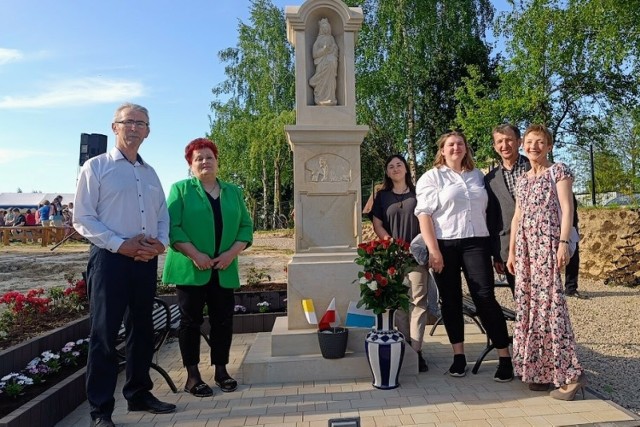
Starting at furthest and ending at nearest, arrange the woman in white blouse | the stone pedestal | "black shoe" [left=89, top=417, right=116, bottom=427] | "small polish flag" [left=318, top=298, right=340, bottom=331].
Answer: the stone pedestal < "small polish flag" [left=318, top=298, right=340, bottom=331] < the woman in white blouse < "black shoe" [left=89, top=417, right=116, bottom=427]

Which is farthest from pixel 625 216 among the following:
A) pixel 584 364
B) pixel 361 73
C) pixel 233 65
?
pixel 233 65

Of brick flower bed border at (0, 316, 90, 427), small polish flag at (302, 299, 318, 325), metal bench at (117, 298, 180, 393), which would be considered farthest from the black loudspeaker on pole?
small polish flag at (302, 299, 318, 325)

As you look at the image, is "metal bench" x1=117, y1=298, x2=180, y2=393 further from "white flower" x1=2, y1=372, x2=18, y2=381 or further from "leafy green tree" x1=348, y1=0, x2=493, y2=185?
"leafy green tree" x1=348, y1=0, x2=493, y2=185

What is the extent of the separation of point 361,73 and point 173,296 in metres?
15.9

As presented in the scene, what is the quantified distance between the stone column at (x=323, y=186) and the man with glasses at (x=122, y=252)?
1.28 m

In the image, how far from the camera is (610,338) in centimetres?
520

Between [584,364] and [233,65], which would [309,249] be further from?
[233,65]

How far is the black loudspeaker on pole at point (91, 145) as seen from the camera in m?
7.12

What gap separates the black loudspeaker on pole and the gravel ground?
6.57 m

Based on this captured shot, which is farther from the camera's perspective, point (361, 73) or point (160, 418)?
point (361, 73)

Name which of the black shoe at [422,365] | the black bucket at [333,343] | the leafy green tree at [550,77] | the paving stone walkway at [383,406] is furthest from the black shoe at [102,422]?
the leafy green tree at [550,77]

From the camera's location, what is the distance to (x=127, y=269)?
3.02 meters

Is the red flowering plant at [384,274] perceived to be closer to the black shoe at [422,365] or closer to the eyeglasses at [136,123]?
the black shoe at [422,365]

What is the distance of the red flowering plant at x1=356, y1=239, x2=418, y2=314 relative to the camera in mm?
3520
